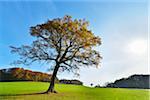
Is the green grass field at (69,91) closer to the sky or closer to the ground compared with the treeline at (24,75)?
closer to the ground

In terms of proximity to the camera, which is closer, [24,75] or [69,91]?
[24,75]

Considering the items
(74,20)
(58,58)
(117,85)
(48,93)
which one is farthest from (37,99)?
(117,85)

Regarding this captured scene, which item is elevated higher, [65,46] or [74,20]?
[74,20]

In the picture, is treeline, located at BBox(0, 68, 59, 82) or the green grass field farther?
treeline, located at BBox(0, 68, 59, 82)

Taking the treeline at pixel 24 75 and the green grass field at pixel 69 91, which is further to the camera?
the treeline at pixel 24 75

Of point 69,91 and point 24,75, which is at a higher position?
point 24,75

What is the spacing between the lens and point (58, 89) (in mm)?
21375

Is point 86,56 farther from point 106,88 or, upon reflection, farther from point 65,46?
point 106,88

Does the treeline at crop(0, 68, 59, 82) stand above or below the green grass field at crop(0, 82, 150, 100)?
above

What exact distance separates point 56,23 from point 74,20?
1.14m

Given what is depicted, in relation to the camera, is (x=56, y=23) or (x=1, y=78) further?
(x=1, y=78)

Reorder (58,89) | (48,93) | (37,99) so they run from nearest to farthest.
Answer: (37,99)
(48,93)
(58,89)

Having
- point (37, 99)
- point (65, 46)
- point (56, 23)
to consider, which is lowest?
point (37, 99)

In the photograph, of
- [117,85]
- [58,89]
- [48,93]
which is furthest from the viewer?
[117,85]
